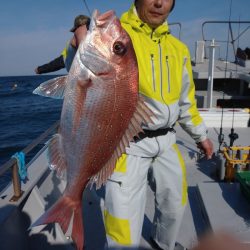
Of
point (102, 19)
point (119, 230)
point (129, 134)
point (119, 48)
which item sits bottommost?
point (119, 230)

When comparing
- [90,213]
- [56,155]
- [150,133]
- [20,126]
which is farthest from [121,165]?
[20,126]

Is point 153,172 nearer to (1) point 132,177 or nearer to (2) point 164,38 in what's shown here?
(1) point 132,177

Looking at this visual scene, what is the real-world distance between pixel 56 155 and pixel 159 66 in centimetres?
89

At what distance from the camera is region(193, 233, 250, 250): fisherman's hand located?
753 mm

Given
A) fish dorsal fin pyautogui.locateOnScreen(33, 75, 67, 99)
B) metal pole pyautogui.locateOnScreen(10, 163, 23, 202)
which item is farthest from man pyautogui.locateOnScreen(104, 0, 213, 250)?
metal pole pyautogui.locateOnScreen(10, 163, 23, 202)

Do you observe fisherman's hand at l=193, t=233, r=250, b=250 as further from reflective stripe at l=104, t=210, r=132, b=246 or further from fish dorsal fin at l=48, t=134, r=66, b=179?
reflective stripe at l=104, t=210, r=132, b=246

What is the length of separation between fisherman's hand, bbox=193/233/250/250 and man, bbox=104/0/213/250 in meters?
1.28

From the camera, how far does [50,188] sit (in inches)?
132

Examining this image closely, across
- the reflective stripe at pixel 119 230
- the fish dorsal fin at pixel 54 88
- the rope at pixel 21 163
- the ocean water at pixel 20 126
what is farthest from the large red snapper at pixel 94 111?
the ocean water at pixel 20 126

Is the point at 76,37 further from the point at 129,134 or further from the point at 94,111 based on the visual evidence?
the point at 129,134

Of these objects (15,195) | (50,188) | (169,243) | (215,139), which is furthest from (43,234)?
(215,139)

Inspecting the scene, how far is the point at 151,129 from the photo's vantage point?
2.11 meters

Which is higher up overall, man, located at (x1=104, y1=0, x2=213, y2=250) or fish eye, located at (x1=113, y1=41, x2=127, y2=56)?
fish eye, located at (x1=113, y1=41, x2=127, y2=56)

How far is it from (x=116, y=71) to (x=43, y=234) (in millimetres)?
1770
